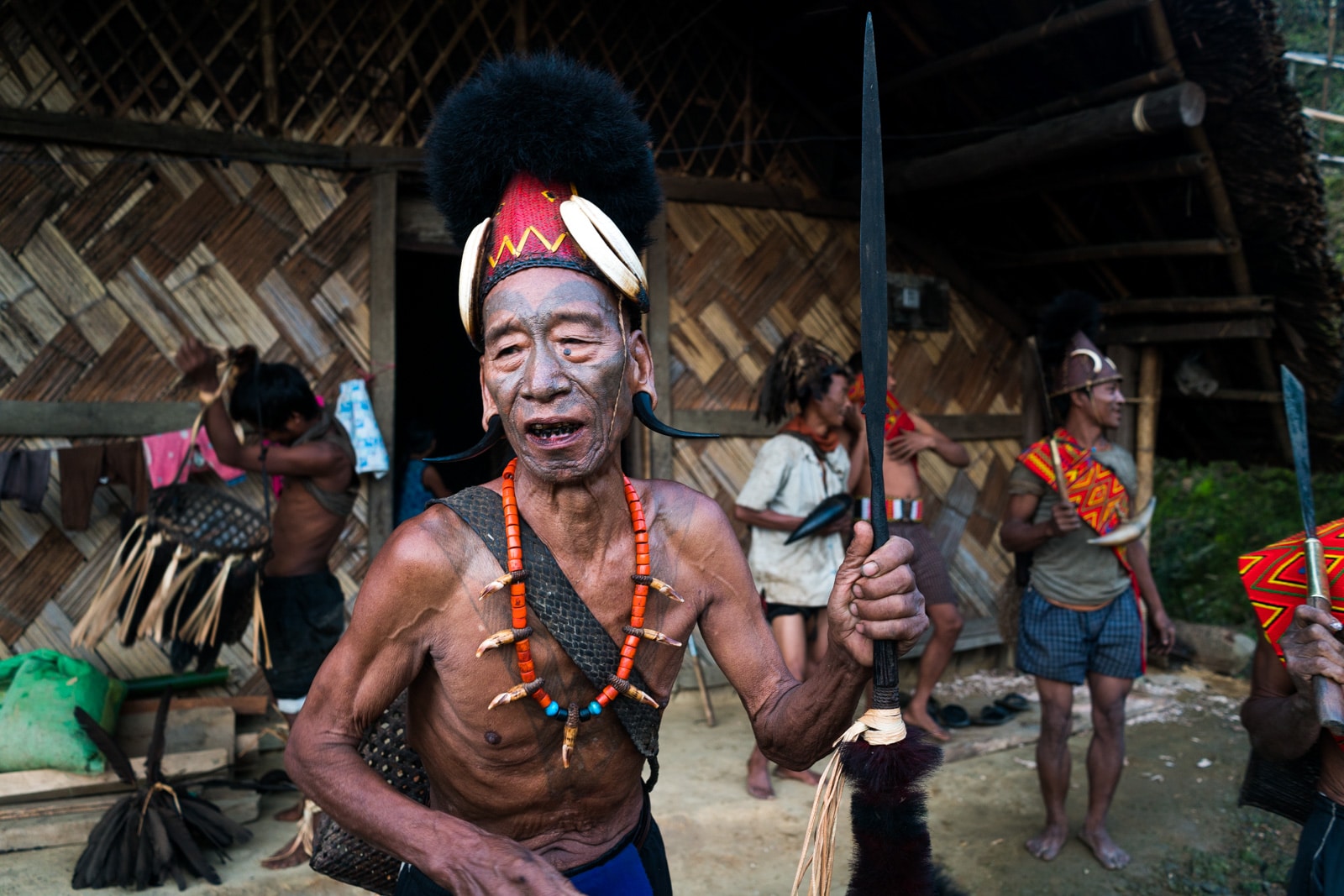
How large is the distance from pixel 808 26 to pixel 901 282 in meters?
1.77

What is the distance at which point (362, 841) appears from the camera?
1.84 meters

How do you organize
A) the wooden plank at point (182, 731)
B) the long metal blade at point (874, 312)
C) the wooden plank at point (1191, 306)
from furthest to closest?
the wooden plank at point (1191, 306)
the wooden plank at point (182, 731)
the long metal blade at point (874, 312)

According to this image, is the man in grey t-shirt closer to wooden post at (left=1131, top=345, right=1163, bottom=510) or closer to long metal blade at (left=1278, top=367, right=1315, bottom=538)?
long metal blade at (left=1278, top=367, right=1315, bottom=538)

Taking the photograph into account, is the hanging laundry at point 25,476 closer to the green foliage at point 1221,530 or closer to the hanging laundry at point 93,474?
the hanging laundry at point 93,474

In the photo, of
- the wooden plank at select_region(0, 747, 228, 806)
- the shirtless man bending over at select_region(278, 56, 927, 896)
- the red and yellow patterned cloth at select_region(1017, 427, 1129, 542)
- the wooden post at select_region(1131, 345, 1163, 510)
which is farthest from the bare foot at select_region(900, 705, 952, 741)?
the shirtless man bending over at select_region(278, 56, 927, 896)

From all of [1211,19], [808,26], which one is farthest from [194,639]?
[1211,19]

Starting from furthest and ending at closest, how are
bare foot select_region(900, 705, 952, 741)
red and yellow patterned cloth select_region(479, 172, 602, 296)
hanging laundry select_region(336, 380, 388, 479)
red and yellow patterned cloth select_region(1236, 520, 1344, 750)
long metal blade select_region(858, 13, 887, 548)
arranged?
bare foot select_region(900, 705, 952, 741) → hanging laundry select_region(336, 380, 388, 479) → red and yellow patterned cloth select_region(1236, 520, 1344, 750) → red and yellow patterned cloth select_region(479, 172, 602, 296) → long metal blade select_region(858, 13, 887, 548)

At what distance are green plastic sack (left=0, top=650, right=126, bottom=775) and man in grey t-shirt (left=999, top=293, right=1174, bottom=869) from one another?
152 inches

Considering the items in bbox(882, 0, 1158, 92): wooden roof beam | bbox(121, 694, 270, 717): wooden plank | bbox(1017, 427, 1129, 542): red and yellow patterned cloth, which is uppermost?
bbox(882, 0, 1158, 92): wooden roof beam

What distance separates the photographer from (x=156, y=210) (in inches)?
181

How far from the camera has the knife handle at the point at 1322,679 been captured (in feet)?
6.23

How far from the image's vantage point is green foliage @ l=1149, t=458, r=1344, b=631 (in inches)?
329

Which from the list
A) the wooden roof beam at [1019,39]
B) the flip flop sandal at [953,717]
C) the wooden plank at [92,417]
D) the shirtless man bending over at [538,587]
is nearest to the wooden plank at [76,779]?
the wooden plank at [92,417]

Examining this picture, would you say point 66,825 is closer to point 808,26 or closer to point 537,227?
point 537,227
